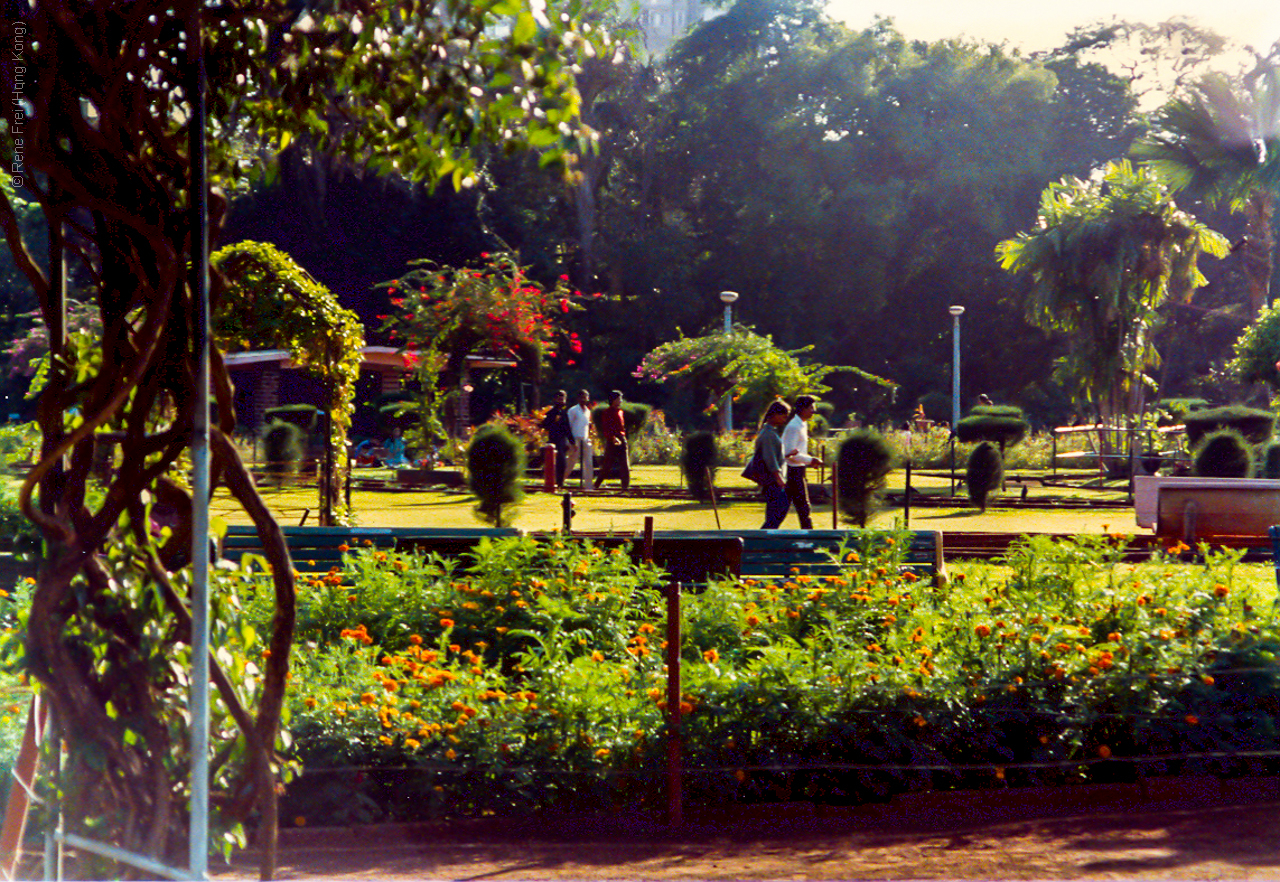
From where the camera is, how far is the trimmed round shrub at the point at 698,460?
19.1 metres

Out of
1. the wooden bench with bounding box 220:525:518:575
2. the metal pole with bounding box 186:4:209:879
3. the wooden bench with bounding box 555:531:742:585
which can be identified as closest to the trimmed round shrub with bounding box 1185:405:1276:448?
the wooden bench with bounding box 555:531:742:585

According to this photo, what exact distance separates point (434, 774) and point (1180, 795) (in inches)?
116

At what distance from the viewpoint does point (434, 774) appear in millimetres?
4641

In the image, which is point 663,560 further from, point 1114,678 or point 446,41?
point 446,41

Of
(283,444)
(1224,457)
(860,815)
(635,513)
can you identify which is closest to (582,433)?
(635,513)

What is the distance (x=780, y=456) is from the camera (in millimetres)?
11852

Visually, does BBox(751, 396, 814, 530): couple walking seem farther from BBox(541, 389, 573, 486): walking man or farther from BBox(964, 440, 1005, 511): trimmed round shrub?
BBox(541, 389, 573, 486): walking man

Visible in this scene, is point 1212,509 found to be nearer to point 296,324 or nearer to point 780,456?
point 780,456

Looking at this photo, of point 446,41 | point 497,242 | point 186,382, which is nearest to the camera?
point 186,382

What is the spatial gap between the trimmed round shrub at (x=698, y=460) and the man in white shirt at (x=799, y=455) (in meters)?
6.61

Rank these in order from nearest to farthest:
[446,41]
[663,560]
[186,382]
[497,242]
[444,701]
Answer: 1. [186,382]
2. [446,41]
3. [444,701]
4. [663,560]
5. [497,242]

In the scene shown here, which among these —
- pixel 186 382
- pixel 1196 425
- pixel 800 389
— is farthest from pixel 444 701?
pixel 1196 425

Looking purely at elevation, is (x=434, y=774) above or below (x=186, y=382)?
below

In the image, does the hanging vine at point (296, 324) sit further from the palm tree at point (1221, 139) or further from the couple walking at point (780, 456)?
the palm tree at point (1221, 139)
